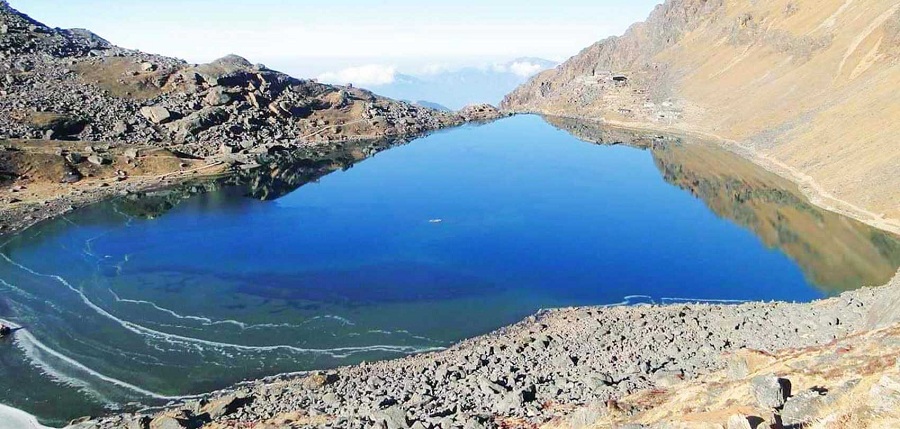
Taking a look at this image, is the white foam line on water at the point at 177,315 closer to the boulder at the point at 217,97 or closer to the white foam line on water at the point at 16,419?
the white foam line on water at the point at 16,419

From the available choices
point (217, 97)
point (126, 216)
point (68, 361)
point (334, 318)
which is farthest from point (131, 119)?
point (334, 318)

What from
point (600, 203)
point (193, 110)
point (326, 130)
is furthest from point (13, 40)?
point (600, 203)

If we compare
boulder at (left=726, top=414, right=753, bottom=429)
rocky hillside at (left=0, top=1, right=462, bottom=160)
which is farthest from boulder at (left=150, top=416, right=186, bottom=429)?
rocky hillside at (left=0, top=1, right=462, bottom=160)

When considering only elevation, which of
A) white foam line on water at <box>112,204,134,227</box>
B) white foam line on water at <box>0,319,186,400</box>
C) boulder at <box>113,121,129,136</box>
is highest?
boulder at <box>113,121,129,136</box>

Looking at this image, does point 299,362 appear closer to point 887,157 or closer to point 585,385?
point 585,385

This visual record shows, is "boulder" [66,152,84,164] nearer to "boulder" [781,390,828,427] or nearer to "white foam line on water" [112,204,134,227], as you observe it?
"white foam line on water" [112,204,134,227]
